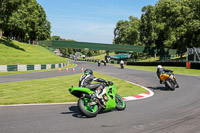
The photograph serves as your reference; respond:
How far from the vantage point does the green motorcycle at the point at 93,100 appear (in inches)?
260

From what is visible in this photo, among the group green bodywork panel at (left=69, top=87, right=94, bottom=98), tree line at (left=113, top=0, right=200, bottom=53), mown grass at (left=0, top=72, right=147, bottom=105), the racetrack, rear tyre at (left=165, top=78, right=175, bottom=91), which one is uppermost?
tree line at (left=113, top=0, right=200, bottom=53)

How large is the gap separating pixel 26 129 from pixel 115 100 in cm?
346

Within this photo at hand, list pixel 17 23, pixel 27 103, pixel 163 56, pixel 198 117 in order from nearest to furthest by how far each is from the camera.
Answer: pixel 198 117
pixel 27 103
pixel 17 23
pixel 163 56

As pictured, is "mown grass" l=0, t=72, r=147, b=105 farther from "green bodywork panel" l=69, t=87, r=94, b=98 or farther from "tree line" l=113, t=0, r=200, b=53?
"tree line" l=113, t=0, r=200, b=53

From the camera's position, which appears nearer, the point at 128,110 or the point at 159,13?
the point at 128,110

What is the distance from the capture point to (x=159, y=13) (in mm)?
65938

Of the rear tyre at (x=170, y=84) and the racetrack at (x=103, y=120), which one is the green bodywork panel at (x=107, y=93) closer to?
the racetrack at (x=103, y=120)

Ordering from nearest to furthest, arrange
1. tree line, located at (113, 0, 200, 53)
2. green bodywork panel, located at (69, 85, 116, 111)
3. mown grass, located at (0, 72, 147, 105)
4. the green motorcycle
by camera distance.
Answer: the green motorcycle → green bodywork panel, located at (69, 85, 116, 111) → mown grass, located at (0, 72, 147, 105) → tree line, located at (113, 0, 200, 53)

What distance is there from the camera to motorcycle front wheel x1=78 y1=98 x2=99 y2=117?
21.3 feet

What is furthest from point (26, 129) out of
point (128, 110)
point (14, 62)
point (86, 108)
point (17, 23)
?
point (17, 23)

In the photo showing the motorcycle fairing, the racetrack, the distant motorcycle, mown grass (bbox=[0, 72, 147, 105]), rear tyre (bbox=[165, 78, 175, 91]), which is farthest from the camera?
the distant motorcycle

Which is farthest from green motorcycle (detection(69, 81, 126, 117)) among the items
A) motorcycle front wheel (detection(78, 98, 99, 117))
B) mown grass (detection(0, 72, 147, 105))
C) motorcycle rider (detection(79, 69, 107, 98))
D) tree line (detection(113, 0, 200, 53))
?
tree line (detection(113, 0, 200, 53))

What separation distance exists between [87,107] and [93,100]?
0.96 ft

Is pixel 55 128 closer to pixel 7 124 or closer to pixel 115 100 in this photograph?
pixel 7 124
